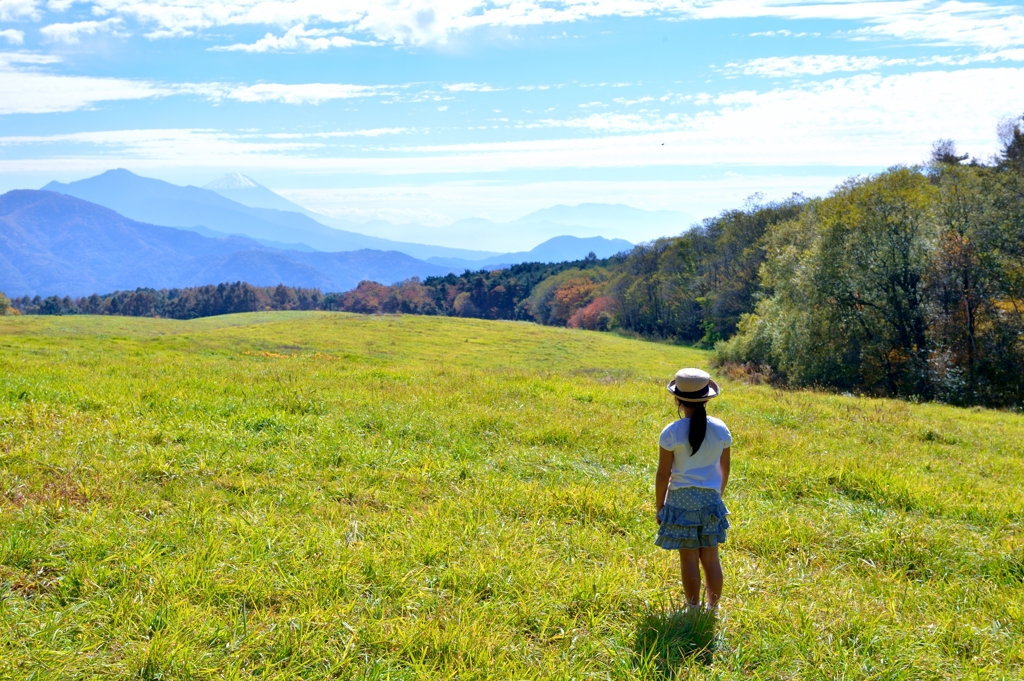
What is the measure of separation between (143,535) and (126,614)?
4.90 ft

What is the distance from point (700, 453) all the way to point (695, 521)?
1.91 ft

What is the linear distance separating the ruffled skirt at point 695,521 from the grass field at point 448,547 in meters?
0.64

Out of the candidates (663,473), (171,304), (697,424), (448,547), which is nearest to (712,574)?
(663,473)

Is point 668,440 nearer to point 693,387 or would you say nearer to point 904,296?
point 693,387

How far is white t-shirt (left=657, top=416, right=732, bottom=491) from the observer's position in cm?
554

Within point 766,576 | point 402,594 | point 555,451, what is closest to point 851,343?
point 555,451

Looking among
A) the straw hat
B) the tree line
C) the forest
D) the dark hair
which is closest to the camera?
the straw hat

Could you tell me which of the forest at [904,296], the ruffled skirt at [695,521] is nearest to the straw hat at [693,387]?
the ruffled skirt at [695,521]

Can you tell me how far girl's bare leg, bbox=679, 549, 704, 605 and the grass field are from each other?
0.90 ft

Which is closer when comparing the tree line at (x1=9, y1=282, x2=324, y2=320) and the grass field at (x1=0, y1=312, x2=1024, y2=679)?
the grass field at (x1=0, y1=312, x2=1024, y2=679)

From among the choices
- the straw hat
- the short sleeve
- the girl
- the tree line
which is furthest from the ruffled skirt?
the tree line

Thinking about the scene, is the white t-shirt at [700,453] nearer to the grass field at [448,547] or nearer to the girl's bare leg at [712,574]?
the girl's bare leg at [712,574]

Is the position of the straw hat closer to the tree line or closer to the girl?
the girl

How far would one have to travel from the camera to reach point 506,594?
18.8 feet
